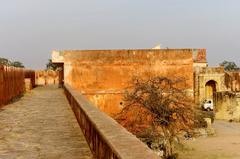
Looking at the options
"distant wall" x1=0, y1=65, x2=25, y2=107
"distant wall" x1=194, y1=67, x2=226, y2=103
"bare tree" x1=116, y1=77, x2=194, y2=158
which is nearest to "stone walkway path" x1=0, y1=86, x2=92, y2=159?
"distant wall" x1=0, y1=65, x2=25, y2=107

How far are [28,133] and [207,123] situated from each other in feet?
76.7

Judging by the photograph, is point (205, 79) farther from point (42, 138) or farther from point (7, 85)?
point (42, 138)

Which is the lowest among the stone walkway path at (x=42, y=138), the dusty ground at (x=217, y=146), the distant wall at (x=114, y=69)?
the dusty ground at (x=217, y=146)

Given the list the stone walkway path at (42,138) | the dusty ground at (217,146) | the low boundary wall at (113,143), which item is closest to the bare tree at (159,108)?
the dusty ground at (217,146)

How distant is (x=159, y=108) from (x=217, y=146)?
7354 millimetres

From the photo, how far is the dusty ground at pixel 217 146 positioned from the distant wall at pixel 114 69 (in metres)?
3.60

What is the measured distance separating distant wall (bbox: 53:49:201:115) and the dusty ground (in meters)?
3.60

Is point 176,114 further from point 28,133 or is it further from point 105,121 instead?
point 105,121

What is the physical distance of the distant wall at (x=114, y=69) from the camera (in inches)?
929

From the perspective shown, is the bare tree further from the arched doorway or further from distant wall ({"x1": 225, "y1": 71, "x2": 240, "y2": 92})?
distant wall ({"x1": 225, "y1": 71, "x2": 240, "y2": 92})

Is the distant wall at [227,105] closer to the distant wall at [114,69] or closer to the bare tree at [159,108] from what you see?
the distant wall at [114,69]

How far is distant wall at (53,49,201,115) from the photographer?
23594 millimetres

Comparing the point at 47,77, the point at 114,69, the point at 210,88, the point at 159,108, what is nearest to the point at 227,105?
the point at 210,88

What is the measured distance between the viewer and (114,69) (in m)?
23.6
